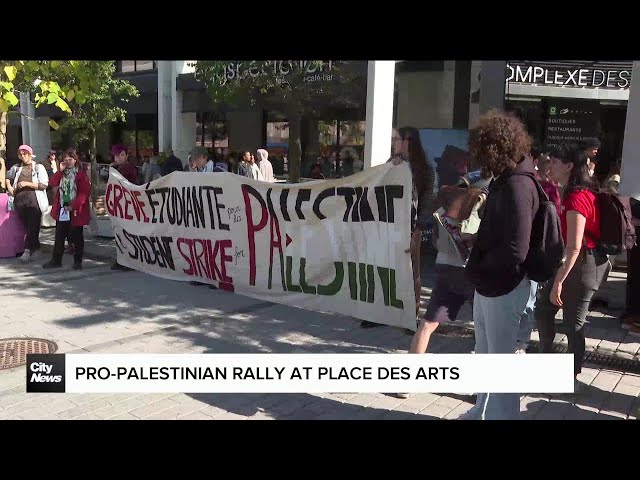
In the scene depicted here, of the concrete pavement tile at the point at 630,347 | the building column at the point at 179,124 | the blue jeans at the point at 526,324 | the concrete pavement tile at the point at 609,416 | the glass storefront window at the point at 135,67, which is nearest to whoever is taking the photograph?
the concrete pavement tile at the point at 609,416

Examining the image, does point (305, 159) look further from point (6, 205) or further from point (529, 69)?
point (6, 205)

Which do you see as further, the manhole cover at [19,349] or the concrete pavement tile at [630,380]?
the manhole cover at [19,349]

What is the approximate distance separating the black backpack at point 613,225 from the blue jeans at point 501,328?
89cm

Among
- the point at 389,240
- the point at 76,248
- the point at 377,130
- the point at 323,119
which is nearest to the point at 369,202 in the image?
the point at 389,240

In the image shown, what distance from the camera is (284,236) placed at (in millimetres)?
6133

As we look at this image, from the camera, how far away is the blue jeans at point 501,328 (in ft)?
11.2

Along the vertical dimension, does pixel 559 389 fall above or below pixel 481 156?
below

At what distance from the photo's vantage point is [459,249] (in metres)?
4.04

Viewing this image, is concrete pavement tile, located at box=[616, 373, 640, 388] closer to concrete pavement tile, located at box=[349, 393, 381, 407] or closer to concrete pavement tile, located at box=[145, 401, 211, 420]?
concrete pavement tile, located at box=[349, 393, 381, 407]

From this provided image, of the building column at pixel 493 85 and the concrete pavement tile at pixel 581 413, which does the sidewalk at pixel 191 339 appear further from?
the building column at pixel 493 85

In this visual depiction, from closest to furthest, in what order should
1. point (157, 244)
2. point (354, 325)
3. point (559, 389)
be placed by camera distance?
point (559, 389) < point (354, 325) < point (157, 244)

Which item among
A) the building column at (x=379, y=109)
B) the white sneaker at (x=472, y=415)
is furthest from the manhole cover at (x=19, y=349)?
the building column at (x=379, y=109)

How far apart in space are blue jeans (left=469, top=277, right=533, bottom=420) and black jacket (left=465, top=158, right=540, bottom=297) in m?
0.07

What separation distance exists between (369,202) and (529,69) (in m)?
6.14
